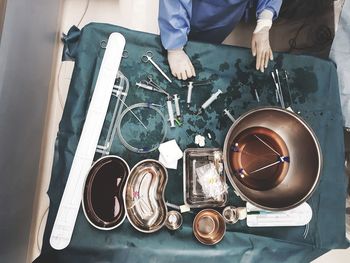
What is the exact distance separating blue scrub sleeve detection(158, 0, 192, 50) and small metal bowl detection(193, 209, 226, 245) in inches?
22.4

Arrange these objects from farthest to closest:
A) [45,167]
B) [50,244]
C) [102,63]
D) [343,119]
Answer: [45,167] < [343,119] < [102,63] < [50,244]

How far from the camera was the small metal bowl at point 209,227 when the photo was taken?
0.93m

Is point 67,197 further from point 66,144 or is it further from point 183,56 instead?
point 183,56

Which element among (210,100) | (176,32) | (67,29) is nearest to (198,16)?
(176,32)

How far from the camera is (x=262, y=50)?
3.52ft

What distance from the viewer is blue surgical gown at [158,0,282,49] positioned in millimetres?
941

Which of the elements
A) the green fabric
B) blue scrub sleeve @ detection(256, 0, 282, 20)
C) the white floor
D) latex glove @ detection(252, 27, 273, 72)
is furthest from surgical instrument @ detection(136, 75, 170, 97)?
the white floor

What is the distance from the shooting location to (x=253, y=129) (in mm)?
992

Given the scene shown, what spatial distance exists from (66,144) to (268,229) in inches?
29.2

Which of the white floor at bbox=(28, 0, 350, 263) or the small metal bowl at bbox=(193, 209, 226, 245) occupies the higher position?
the white floor at bbox=(28, 0, 350, 263)

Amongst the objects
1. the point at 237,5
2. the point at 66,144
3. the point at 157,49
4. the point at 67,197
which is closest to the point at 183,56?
the point at 157,49

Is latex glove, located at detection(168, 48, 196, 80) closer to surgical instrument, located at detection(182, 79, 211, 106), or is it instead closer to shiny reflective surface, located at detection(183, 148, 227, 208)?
surgical instrument, located at detection(182, 79, 211, 106)

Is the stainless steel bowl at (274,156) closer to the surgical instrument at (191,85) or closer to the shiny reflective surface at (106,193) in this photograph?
the surgical instrument at (191,85)

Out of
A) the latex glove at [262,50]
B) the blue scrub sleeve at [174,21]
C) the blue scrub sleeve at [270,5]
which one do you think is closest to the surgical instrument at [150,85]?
the blue scrub sleeve at [174,21]
